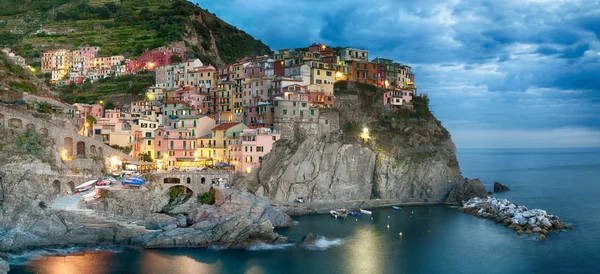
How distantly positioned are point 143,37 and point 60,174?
5597 cm

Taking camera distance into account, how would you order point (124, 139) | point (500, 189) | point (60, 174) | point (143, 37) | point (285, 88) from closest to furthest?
point (60, 174) → point (124, 139) → point (285, 88) → point (500, 189) → point (143, 37)

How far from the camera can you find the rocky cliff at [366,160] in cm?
A: 5584

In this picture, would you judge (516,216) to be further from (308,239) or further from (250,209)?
(250,209)

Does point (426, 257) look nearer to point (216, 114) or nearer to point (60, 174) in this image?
point (60, 174)

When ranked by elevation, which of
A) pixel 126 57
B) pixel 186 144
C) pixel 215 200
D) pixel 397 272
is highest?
pixel 126 57

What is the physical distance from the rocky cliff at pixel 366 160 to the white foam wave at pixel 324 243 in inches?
480

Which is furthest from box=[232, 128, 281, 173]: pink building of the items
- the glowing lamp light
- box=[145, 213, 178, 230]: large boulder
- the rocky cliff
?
box=[145, 213, 178, 230]: large boulder

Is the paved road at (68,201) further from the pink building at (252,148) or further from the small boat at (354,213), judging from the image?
the small boat at (354,213)

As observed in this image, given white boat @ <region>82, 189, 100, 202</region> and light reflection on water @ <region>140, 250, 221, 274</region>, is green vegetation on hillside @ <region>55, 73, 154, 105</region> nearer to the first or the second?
white boat @ <region>82, 189, 100, 202</region>

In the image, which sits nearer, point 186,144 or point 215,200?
point 215,200

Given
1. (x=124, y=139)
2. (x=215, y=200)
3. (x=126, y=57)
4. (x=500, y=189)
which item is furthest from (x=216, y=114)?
(x=500, y=189)

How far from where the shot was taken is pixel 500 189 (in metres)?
76.8

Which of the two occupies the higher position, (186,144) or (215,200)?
(186,144)

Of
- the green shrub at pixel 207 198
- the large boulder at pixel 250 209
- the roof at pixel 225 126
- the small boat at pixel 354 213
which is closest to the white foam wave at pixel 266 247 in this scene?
the large boulder at pixel 250 209
